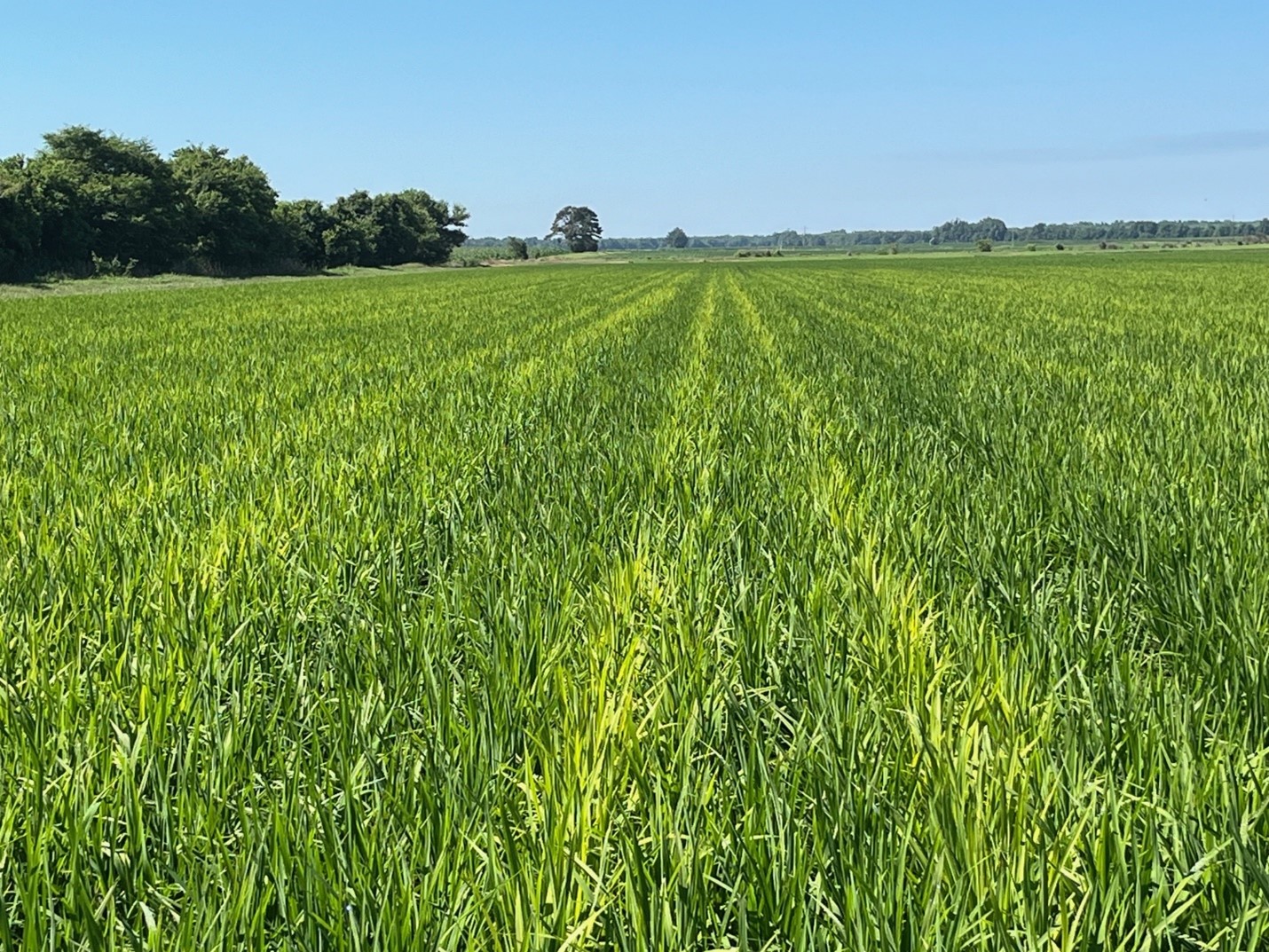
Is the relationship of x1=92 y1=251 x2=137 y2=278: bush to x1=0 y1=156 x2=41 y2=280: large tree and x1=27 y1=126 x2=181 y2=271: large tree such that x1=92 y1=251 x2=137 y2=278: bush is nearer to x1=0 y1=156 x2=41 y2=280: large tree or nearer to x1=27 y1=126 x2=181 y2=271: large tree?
x1=27 y1=126 x2=181 y2=271: large tree

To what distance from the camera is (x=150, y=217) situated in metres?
44.8

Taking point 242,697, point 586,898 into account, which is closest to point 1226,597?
point 586,898

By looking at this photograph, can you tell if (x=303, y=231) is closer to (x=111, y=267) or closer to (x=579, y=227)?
(x=111, y=267)

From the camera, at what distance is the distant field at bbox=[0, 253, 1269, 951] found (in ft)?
3.96

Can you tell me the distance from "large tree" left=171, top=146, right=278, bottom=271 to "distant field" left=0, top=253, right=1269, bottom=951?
51.2 metres

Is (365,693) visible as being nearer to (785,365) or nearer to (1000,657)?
(1000,657)

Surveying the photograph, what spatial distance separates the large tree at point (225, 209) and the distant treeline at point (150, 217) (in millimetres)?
69

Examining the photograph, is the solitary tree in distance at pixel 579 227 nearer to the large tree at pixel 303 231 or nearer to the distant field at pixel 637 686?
the large tree at pixel 303 231

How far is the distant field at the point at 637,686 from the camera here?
47.5 inches

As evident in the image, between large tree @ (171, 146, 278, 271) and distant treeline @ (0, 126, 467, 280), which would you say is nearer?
distant treeline @ (0, 126, 467, 280)

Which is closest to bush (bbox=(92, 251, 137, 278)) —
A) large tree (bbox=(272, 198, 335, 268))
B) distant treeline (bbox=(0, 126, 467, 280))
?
distant treeline (bbox=(0, 126, 467, 280))

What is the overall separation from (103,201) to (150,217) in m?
2.62

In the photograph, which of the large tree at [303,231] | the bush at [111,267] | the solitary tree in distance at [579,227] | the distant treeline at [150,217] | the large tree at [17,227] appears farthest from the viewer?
the solitary tree in distance at [579,227]

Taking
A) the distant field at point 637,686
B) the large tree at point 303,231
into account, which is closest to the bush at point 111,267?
the large tree at point 303,231
